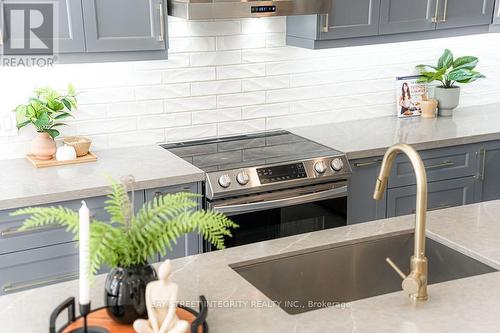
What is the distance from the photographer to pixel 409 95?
461 cm

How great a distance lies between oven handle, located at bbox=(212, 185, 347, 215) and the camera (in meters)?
3.42

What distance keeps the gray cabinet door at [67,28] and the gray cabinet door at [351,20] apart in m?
1.37

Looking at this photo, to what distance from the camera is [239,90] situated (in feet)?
13.5

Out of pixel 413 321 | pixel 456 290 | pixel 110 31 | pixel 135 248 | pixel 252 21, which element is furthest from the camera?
pixel 252 21

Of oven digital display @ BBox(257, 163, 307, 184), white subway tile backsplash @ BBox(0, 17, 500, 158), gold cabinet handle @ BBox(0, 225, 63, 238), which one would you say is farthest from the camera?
white subway tile backsplash @ BBox(0, 17, 500, 158)

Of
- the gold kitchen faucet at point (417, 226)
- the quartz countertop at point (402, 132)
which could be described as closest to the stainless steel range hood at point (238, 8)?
the quartz countertop at point (402, 132)

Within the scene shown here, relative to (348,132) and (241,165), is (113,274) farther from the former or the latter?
(348,132)

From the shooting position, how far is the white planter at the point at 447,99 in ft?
15.0

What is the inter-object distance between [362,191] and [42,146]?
1766 millimetres

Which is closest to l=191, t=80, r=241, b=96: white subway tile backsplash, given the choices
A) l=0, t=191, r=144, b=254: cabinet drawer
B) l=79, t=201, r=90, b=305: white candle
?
l=0, t=191, r=144, b=254: cabinet drawer

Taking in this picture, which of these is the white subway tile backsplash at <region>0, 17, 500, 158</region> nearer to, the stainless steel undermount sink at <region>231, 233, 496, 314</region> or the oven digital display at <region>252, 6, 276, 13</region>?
the oven digital display at <region>252, 6, 276, 13</region>

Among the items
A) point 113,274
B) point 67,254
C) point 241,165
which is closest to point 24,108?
point 67,254

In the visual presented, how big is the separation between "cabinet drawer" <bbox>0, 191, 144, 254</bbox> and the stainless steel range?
1.86ft

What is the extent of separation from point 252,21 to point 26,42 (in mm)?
1387
